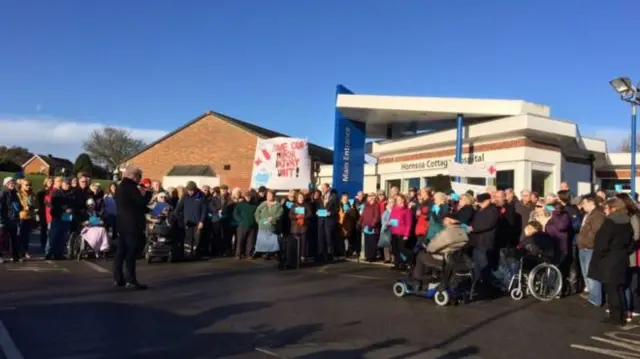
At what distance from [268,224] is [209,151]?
3348 cm

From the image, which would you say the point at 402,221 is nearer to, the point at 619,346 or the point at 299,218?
the point at 299,218

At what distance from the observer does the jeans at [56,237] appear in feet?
44.4

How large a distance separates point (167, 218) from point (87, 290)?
14.8 ft

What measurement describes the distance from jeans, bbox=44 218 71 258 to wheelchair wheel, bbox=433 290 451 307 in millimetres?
8694

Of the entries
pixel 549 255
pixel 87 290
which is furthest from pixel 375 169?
pixel 87 290

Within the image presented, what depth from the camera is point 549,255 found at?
1022cm

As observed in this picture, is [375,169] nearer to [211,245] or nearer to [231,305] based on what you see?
[211,245]

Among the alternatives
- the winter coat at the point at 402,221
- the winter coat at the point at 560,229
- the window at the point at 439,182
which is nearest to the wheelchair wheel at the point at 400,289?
the winter coat at the point at 560,229

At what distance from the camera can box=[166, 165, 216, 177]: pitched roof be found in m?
46.2

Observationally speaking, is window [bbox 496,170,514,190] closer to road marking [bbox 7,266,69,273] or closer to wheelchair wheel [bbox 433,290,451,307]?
wheelchair wheel [bbox 433,290,451,307]

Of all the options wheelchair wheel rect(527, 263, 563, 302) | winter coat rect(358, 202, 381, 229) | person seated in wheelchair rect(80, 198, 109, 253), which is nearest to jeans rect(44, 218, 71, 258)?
person seated in wheelchair rect(80, 198, 109, 253)

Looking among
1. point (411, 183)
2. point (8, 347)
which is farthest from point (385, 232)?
point (8, 347)

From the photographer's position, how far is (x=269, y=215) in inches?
579

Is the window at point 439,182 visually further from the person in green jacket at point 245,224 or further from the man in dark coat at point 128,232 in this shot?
the man in dark coat at point 128,232
